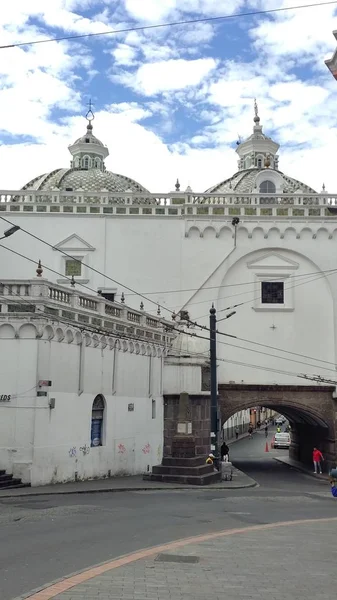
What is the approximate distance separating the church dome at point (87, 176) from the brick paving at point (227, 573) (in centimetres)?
2656

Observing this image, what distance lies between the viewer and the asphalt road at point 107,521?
8.23m

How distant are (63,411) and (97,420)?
8.70 ft

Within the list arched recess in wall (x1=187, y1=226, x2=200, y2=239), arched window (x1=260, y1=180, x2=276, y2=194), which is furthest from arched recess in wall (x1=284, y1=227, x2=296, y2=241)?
arched recess in wall (x1=187, y1=226, x2=200, y2=239)

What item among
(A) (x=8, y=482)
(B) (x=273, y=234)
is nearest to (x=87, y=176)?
(B) (x=273, y=234)

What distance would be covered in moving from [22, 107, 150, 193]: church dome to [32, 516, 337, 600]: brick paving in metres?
26.6

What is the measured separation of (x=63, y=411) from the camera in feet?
63.1

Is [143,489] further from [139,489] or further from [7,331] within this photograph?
[7,331]

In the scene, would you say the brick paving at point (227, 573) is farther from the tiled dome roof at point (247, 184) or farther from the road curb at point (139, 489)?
the tiled dome roof at point (247, 184)

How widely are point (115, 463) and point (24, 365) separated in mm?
6252

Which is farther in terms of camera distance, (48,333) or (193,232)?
(193,232)

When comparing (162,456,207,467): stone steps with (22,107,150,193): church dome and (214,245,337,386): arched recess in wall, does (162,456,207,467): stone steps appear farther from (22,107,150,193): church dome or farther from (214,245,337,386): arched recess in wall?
(22,107,150,193): church dome

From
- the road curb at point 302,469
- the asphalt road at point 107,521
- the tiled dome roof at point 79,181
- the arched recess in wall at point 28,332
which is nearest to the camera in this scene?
the asphalt road at point 107,521

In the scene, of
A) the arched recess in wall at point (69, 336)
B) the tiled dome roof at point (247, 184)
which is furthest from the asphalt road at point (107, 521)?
the tiled dome roof at point (247, 184)

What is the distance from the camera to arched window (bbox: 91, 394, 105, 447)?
69.7 feet
